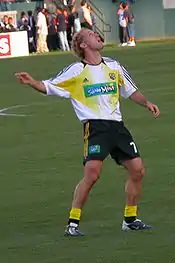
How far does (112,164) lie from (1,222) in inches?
146

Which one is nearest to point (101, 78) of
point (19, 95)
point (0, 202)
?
point (0, 202)

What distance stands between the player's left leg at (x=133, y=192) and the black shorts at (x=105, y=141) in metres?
0.07

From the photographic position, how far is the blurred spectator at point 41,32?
144 feet

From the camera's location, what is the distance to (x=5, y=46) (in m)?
41.0

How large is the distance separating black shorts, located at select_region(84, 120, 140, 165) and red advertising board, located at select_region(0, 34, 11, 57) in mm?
31701

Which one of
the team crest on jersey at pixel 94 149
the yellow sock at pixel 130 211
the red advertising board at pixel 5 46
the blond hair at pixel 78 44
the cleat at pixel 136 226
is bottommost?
the red advertising board at pixel 5 46

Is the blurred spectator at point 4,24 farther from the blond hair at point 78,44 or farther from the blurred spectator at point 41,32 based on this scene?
the blond hair at point 78,44

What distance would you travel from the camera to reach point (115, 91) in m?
9.05

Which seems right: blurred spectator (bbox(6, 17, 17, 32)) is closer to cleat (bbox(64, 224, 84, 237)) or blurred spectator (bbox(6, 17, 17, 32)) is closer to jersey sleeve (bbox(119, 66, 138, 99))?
jersey sleeve (bbox(119, 66, 138, 99))

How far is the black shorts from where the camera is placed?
8961 mm

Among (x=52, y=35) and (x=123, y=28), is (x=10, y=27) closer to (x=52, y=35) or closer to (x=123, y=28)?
(x=52, y=35)

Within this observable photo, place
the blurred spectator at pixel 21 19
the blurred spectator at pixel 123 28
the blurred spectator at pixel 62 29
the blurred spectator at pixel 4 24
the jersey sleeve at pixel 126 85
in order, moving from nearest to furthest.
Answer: the jersey sleeve at pixel 126 85, the blurred spectator at pixel 4 24, the blurred spectator at pixel 62 29, the blurred spectator at pixel 21 19, the blurred spectator at pixel 123 28

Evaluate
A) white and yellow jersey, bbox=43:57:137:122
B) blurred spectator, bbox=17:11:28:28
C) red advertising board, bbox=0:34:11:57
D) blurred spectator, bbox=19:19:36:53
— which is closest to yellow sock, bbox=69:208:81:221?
white and yellow jersey, bbox=43:57:137:122

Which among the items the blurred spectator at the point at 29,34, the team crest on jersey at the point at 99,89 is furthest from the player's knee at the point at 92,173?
the blurred spectator at the point at 29,34
